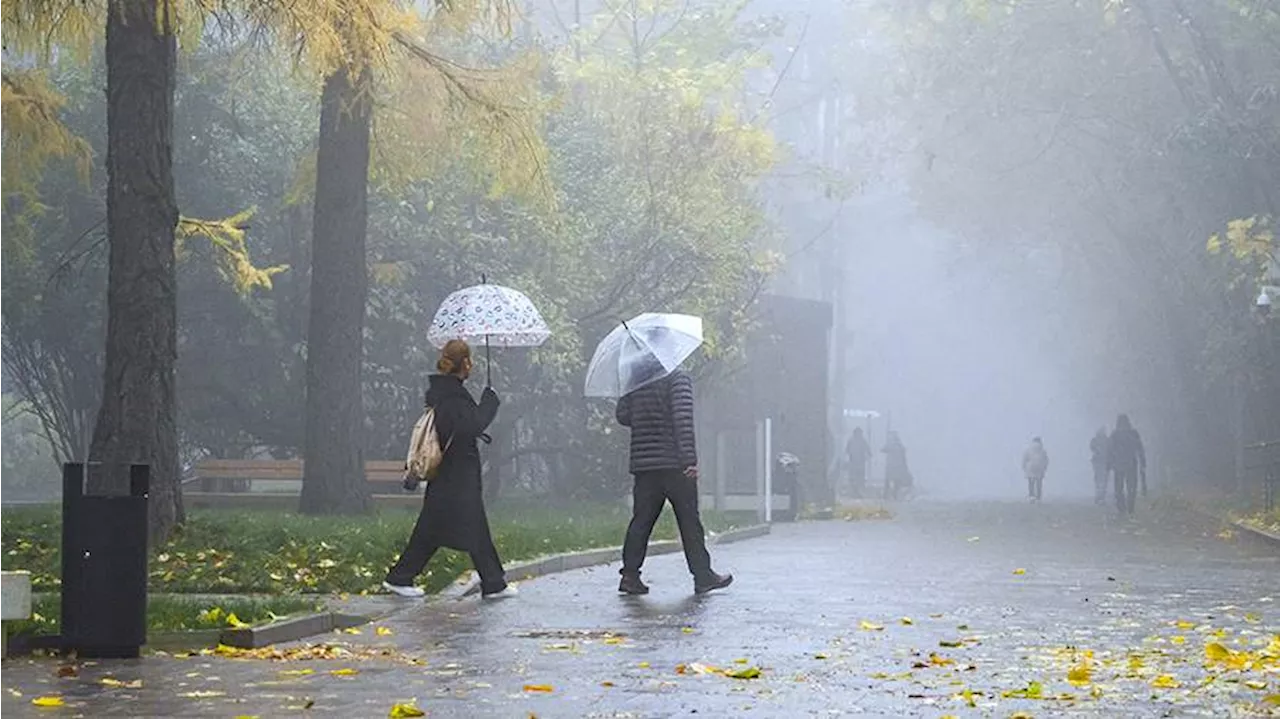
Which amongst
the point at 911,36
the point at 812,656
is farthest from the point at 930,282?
the point at 812,656

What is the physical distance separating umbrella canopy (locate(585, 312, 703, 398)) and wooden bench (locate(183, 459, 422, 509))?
12.9 m

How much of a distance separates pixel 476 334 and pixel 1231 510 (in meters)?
22.2

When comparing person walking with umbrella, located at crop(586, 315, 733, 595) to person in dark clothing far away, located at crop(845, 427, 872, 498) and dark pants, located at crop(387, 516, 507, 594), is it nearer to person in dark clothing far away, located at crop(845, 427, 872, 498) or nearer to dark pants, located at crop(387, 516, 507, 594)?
dark pants, located at crop(387, 516, 507, 594)

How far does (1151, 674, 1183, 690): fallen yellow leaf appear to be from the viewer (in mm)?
10495

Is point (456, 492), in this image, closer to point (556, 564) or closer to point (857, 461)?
point (556, 564)

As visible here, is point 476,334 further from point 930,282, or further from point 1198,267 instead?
point 930,282

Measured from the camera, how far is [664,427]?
1820cm

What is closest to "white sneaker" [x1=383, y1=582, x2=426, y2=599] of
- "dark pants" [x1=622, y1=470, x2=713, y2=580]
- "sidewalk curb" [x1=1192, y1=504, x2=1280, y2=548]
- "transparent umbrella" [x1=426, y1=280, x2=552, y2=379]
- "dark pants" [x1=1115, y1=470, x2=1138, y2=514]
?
"dark pants" [x1=622, y1=470, x2=713, y2=580]

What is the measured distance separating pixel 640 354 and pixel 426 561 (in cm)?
240

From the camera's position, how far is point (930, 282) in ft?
409

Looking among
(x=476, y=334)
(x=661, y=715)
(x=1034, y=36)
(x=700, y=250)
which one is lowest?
(x=661, y=715)

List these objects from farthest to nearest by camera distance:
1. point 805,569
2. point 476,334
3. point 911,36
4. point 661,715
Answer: point 911,36, point 805,569, point 476,334, point 661,715

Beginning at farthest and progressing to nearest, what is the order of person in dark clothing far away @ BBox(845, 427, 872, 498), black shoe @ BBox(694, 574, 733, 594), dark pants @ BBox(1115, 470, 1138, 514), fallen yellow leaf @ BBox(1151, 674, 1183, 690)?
person in dark clothing far away @ BBox(845, 427, 872, 498), dark pants @ BBox(1115, 470, 1138, 514), black shoe @ BBox(694, 574, 733, 594), fallen yellow leaf @ BBox(1151, 674, 1183, 690)

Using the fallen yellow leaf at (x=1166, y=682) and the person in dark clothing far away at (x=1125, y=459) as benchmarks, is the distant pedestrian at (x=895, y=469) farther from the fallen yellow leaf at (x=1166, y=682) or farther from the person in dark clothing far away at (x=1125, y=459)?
the fallen yellow leaf at (x=1166, y=682)
